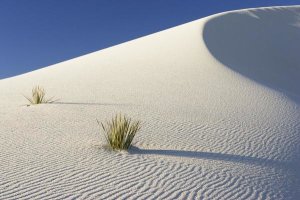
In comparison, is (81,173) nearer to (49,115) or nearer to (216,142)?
(216,142)

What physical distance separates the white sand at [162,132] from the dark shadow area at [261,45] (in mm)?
180

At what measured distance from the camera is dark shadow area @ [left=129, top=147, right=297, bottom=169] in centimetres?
622

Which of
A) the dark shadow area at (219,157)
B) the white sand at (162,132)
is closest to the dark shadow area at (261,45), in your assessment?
the white sand at (162,132)

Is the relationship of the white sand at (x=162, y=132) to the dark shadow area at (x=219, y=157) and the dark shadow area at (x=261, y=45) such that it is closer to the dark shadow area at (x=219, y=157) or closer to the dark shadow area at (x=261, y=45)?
the dark shadow area at (x=219, y=157)

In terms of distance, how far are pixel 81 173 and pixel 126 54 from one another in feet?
50.1

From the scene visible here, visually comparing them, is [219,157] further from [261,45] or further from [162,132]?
[261,45]

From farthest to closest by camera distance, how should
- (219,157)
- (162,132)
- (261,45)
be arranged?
(261,45)
(162,132)
(219,157)

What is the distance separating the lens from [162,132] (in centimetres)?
759

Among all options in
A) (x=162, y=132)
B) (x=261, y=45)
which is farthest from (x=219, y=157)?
(x=261, y=45)

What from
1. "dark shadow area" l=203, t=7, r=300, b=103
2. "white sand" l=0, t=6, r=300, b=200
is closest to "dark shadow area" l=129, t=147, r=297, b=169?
"white sand" l=0, t=6, r=300, b=200

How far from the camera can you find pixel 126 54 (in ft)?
66.0

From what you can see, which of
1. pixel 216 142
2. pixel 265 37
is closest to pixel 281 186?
pixel 216 142

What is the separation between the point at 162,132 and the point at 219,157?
1.59 metres

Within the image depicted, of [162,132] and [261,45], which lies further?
[261,45]
